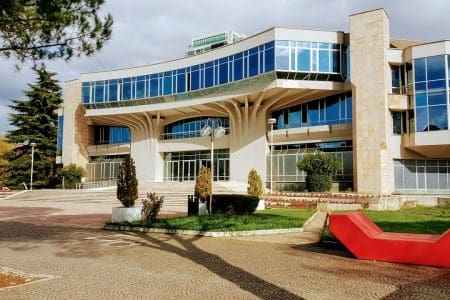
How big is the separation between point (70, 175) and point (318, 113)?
96.1 feet

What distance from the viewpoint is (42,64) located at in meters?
9.27

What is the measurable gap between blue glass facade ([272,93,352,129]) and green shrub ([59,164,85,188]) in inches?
966

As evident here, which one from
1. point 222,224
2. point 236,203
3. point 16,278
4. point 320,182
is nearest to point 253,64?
point 320,182

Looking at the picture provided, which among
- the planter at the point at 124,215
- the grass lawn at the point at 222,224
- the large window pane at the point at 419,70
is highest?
the large window pane at the point at 419,70

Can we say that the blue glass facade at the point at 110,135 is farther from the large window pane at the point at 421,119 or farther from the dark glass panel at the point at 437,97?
the dark glass panel at the point at 437,97

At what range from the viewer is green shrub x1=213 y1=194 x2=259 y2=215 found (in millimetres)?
18250

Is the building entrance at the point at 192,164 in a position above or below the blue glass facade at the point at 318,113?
below

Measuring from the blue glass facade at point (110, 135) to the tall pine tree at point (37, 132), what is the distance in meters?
5.69

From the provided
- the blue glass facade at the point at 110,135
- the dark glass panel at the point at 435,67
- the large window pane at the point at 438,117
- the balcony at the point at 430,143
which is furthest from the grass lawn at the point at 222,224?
the blue glass facade at the point at 110,135

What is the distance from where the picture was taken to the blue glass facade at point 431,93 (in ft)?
95.5

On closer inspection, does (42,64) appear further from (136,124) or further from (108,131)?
(108,131)

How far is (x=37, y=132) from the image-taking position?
52.4 m

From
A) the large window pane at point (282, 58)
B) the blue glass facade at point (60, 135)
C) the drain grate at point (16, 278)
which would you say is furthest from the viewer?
the blue glass facade at point (60, 135)

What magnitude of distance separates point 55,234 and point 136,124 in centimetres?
3528
